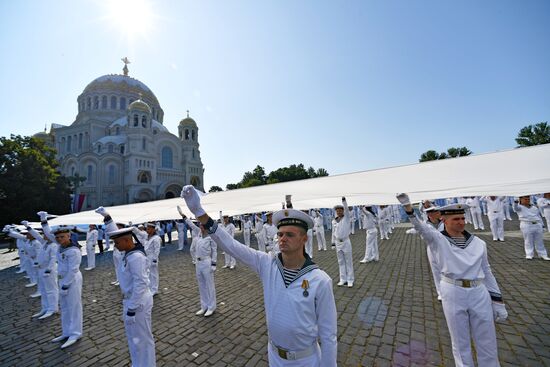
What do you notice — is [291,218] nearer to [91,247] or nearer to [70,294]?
[70,294]

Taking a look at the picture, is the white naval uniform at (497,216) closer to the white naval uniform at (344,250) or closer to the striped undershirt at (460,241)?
the white naval uniform at (344,250)

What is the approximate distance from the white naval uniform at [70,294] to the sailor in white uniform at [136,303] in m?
2.28

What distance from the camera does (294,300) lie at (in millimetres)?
2217

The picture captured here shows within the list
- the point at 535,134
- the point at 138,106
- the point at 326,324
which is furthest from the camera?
the point at 138,106

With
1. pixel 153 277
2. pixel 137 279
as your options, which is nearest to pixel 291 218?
pixel 137 279

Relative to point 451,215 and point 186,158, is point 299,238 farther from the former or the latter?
point 186,158

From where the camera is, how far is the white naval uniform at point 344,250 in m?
7.78

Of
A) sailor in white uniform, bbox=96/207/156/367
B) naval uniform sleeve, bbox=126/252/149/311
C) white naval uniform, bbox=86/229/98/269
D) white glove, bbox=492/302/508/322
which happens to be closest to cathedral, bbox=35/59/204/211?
white naval uniform, bbox=86/229/98/269

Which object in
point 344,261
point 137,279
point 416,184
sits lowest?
point 344,261

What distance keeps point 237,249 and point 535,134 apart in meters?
59.0

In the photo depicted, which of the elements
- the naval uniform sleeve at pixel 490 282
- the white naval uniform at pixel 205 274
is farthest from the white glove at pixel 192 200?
the white naval uniform at pixel 205 274

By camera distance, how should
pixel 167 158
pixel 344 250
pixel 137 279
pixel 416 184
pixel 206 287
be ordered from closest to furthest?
pixel 416 184 → pixel 137 279 → pixel 206 287 → pixel 344 250 → pixel 167 158

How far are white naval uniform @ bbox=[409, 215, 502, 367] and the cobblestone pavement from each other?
0.78 meters

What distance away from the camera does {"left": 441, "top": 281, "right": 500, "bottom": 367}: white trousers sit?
124 inches
